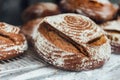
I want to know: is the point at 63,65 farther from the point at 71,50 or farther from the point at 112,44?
the point at 112,44

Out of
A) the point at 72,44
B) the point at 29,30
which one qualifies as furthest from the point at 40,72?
the point at 29,30

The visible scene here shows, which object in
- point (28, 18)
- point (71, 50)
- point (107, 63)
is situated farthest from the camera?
point (28, 18)

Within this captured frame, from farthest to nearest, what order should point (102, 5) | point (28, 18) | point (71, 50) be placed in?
point (28, 18) → point (102, 5) → point (71, 50)

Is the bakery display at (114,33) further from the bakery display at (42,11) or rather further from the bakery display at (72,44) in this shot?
the bakery display at (42,11)

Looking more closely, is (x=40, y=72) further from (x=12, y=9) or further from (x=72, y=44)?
(x=12, y=9)

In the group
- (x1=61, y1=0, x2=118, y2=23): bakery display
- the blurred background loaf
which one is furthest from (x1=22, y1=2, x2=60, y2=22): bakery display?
the blurred background loaf

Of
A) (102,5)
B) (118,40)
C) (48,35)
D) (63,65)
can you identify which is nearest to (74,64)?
(63,65)
